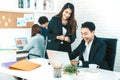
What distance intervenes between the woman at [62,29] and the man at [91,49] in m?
0.67

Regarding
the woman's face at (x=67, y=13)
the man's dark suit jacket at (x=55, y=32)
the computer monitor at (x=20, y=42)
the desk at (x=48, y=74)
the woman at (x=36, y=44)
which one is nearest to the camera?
the desk at (x=48, y=74)

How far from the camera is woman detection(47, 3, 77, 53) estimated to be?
3615mm

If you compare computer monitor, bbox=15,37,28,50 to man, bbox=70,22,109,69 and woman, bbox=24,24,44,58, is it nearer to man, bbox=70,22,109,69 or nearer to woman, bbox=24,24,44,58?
woman, bbox=24,24,44,58

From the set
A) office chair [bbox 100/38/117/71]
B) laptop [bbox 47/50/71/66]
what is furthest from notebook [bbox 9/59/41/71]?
office chair [bbox 100/38/117/71]

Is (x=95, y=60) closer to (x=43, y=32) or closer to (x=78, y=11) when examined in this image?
(x=43, y=32)

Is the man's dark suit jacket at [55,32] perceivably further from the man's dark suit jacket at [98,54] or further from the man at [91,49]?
the man's dark suit jacket at [98,54]

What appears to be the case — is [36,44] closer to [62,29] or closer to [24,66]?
[62,29]

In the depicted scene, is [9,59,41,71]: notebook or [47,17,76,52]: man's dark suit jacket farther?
[47,17,76,52]: man's dark suit jacket

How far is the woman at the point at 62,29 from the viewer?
11.9ft

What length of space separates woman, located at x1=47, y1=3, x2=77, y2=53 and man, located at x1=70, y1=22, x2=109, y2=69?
67 centimetres

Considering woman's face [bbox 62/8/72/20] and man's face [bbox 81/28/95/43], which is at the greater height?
woman's face [bbox 62/8/72/20]

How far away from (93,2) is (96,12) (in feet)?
0.72

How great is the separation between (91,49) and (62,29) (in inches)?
38.2

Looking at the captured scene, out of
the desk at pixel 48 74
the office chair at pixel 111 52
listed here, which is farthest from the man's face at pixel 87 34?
the desk at pixel 48 74
